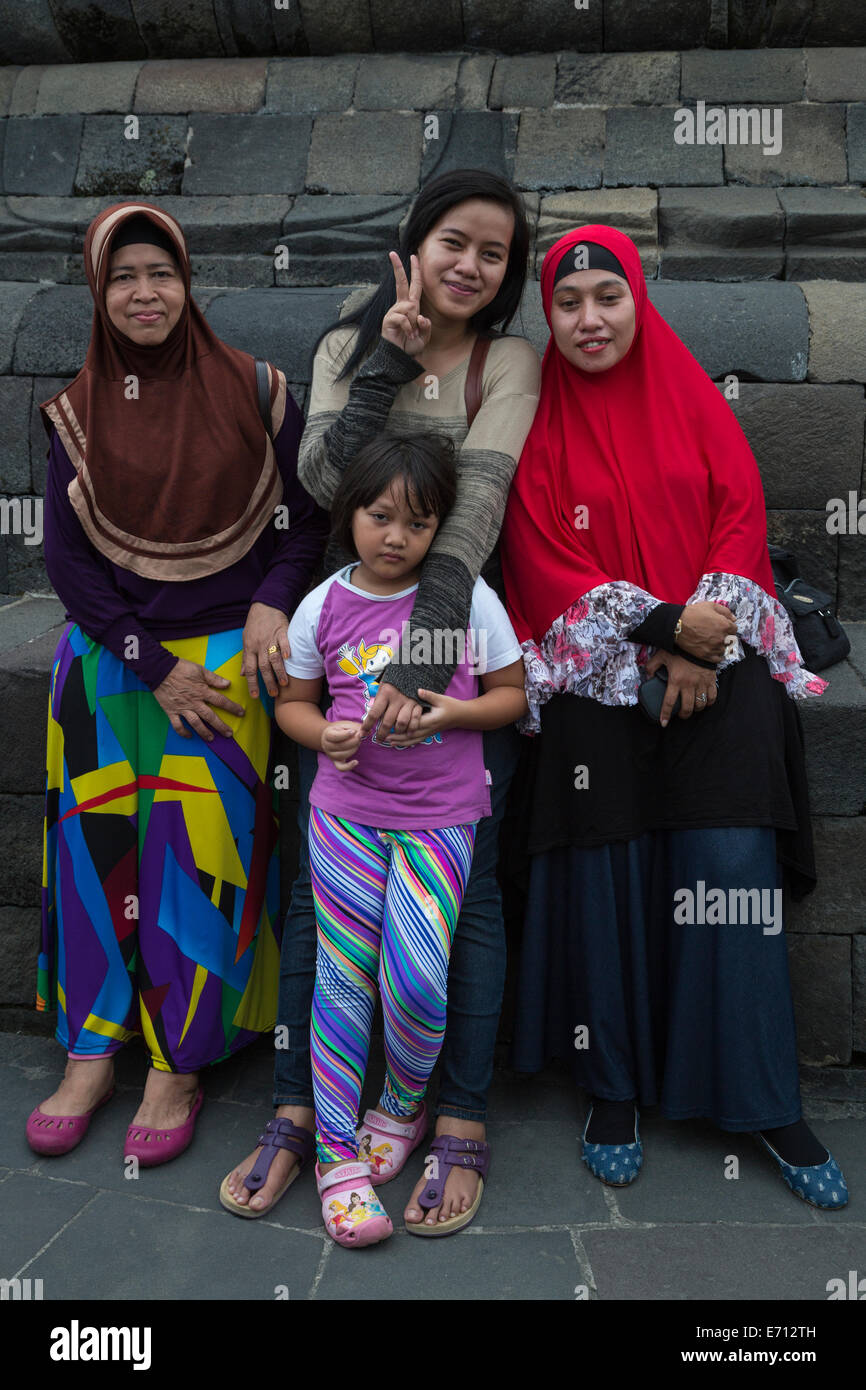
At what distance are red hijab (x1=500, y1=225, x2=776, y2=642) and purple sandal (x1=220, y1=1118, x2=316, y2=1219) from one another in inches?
49.5

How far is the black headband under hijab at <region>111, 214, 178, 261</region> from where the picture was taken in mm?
2574

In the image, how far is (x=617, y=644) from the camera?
100 inches

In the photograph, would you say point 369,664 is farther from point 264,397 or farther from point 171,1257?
point 171,1257

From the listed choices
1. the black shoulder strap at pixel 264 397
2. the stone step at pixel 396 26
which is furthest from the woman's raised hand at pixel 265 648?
the stone step at pixel 396 26

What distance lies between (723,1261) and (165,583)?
1.91 m

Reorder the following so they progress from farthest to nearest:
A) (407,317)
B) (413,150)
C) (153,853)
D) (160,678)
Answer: (413,150)
(153,853)
(160,678)
(407,317)

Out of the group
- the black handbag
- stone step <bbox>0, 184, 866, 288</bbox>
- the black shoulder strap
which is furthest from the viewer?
stone step <bbox>0, 184, 866, 288</bbox>

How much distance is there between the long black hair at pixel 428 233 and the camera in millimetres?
2538

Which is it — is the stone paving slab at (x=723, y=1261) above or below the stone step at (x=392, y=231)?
below

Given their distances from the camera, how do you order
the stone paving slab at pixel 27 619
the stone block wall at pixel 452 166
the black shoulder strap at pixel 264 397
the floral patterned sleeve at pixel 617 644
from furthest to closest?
the stone block wall at pixel 452 166
the stone paving slab at pixel 27 619
the black shoulder strap at pixel 264 397
the floral patterned sleeve at pixel 617 644

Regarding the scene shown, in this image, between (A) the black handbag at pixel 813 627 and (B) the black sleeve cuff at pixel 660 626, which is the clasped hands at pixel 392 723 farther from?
(A) the black handbag at pixel 813 627

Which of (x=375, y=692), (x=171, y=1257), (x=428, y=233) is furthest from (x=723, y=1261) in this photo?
(x=428, y=233)

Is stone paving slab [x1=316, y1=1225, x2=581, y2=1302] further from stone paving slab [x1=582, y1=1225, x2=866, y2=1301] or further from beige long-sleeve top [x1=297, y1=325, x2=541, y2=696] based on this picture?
beige long-sleeve top [x1=297, y1=325, x2=541, y2=696]

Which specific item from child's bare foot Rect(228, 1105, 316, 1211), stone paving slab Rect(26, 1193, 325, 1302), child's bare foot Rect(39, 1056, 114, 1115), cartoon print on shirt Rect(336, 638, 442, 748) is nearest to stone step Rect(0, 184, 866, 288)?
cartoon print on shirt Rect(336, 638, 442, 748)
